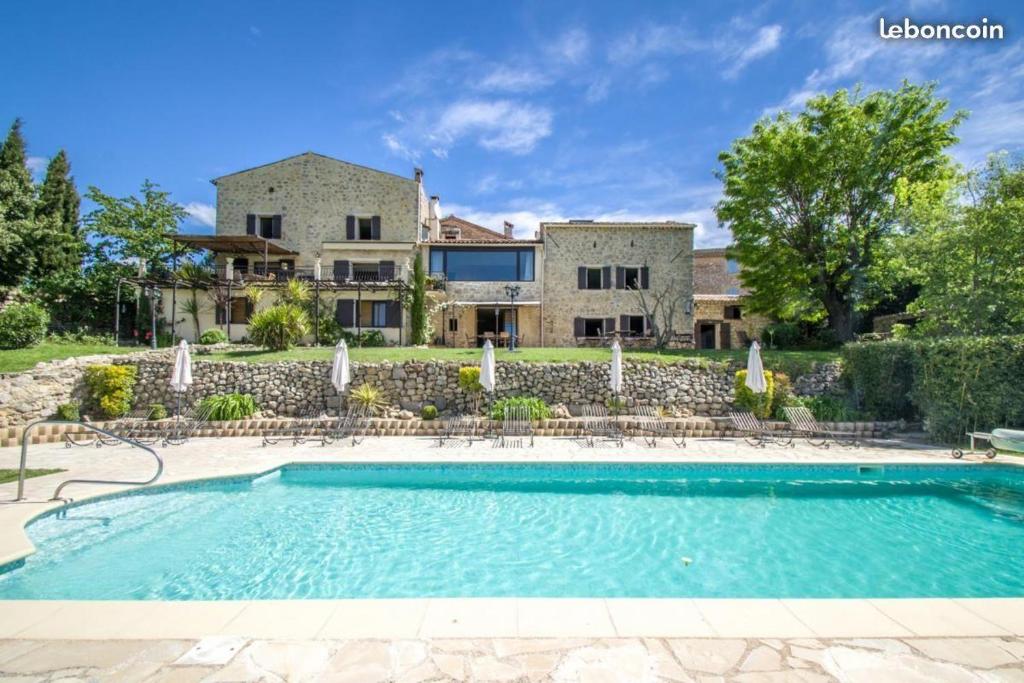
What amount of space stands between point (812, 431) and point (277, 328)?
60.3 feet

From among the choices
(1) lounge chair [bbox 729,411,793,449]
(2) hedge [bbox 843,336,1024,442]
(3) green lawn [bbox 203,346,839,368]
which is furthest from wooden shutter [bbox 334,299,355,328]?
(2) hedge [bbox 843,336,1024,442]

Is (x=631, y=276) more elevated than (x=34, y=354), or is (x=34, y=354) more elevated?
(x=631, y=276)

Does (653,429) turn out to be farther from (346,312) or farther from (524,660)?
(346,312)

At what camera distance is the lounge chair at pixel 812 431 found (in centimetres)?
1239

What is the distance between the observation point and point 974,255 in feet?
46.6

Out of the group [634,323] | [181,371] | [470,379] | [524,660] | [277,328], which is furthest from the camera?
[634,323]

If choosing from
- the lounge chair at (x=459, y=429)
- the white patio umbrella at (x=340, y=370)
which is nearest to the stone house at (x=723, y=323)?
the lounge chair at (x=459, y=429)

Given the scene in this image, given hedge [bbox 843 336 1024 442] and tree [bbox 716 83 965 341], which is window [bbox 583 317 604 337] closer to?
tree [bbox 716 83 965 341]

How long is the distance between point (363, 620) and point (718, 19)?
1325 centimetres

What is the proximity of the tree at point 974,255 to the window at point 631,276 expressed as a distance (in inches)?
493

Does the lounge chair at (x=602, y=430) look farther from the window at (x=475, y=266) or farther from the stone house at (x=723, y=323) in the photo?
the stone house at (x=723, y=323)

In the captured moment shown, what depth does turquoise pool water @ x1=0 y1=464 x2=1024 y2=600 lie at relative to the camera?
511 cm

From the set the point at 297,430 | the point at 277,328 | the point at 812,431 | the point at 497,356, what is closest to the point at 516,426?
the point at 497,356

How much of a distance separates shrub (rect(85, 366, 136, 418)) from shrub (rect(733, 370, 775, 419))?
63.4ft
